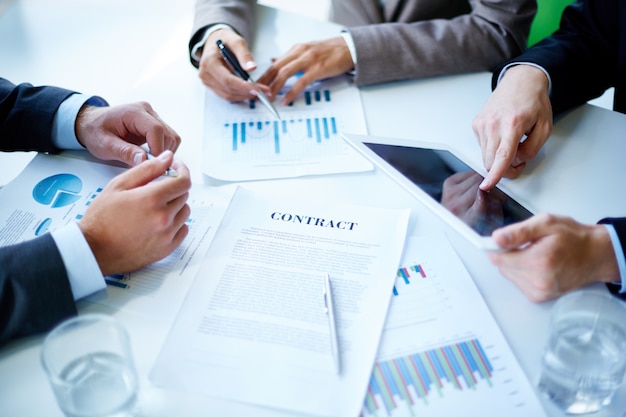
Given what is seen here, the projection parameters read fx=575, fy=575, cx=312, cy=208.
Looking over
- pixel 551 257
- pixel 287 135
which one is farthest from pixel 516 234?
pixel 287 135

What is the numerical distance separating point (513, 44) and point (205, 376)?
0.97 m

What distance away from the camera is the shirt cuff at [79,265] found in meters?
0.73

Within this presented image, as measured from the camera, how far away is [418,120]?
1088 mm

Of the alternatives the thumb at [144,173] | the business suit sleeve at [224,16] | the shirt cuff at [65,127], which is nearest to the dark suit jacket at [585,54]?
the business suit sleeve at [224,16]

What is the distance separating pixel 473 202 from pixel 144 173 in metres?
Result: 0.47

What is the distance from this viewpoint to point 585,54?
1160 millimetres

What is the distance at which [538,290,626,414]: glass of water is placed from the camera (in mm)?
634

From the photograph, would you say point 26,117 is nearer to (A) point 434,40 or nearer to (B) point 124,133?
(B) point 124,133

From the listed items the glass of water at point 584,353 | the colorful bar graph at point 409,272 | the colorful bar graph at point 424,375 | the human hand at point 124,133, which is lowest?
the glass of water at point 584,353

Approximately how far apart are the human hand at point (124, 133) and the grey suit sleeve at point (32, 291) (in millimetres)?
256

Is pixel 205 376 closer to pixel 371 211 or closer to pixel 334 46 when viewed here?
pixel 371 211

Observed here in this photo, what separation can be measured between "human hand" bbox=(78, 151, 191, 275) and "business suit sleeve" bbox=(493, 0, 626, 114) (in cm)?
69

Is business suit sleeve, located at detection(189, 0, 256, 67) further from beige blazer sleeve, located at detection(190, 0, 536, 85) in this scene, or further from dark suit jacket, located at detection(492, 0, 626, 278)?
dark suit jacket, located at detection(492, 0, 626, 278)

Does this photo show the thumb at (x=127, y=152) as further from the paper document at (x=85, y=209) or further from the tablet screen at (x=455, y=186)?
the tablet screen at (x=455, y=186)
